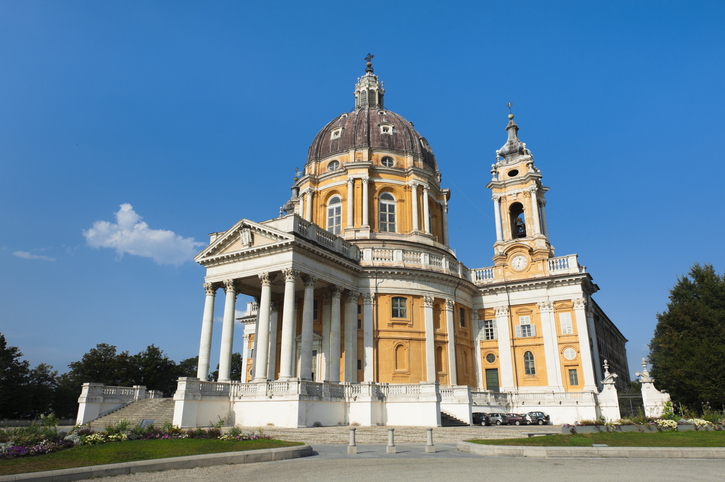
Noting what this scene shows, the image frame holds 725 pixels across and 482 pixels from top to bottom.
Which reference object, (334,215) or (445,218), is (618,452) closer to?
(334,215)

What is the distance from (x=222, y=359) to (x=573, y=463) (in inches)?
847

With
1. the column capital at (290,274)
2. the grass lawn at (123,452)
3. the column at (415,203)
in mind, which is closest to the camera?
the grass lawn at (123,452)

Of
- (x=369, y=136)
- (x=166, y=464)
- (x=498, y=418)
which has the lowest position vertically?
(x=166, y=464)

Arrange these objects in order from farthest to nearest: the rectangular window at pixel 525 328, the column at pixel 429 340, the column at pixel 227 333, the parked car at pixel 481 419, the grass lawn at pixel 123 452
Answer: the rectangular window at pixel 525 328 < the column at pixel 429 340 < the column at pixel 227 333 < the parked car at pixel 481 419 < the grass lawn at pixel 123 452

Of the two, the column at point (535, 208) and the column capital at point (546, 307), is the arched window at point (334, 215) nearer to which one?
the column at point (535, 208)

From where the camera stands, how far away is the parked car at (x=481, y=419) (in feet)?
92.7

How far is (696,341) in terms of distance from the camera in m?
31.5

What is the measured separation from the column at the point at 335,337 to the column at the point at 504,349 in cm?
1341

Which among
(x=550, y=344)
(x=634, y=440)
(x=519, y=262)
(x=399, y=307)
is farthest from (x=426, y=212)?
(x=634, y=440)

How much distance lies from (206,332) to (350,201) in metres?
14.8

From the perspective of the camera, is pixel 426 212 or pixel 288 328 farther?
pixel 426 212

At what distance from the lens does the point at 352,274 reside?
3366cm

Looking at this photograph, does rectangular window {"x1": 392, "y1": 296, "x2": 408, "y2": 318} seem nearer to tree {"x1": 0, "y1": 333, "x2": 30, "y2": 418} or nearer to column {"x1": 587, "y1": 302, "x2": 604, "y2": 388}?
column {"x1": 587, "y1": 302, "x2": 604, "y2": 388}

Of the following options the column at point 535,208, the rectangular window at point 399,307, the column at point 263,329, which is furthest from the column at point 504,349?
the column at point 263,329
